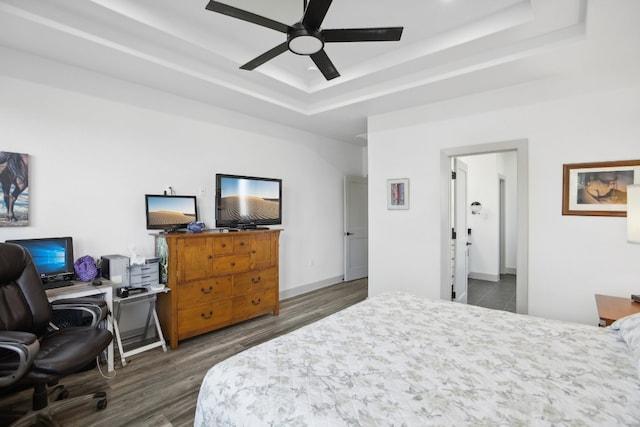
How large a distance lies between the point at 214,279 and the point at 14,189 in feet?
6.07

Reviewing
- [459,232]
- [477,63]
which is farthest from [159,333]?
[477,63]

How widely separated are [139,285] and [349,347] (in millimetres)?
2351

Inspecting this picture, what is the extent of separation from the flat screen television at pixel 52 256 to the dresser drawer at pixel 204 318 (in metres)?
1.04

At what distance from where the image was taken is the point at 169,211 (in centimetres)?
340

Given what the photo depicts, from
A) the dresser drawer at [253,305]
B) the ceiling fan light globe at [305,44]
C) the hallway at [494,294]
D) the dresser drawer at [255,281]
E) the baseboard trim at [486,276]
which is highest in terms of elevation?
the ceiling fan light globe at [305,44]

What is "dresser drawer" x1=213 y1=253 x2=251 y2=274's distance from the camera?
341cm

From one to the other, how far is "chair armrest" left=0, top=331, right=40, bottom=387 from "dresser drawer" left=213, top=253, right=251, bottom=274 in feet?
5.64

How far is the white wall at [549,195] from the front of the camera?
2.77 metres

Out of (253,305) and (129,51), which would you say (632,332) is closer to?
(253,305)

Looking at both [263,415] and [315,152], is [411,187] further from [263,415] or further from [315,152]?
[263,415]

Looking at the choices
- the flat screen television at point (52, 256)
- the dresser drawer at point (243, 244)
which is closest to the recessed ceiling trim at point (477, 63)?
the dresser drawer at point (243, 244)

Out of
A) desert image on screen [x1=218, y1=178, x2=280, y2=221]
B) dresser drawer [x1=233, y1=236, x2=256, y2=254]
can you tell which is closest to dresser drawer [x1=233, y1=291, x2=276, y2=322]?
dresser drawer [x1=233, y1=236, x2=256, y2=254]

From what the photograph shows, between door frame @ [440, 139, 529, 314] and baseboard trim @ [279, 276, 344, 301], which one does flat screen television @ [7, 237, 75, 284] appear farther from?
door frame @ [440, 139, 529, 314]

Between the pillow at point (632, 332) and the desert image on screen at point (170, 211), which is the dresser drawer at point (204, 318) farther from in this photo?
the pillow at point (632, 332)
